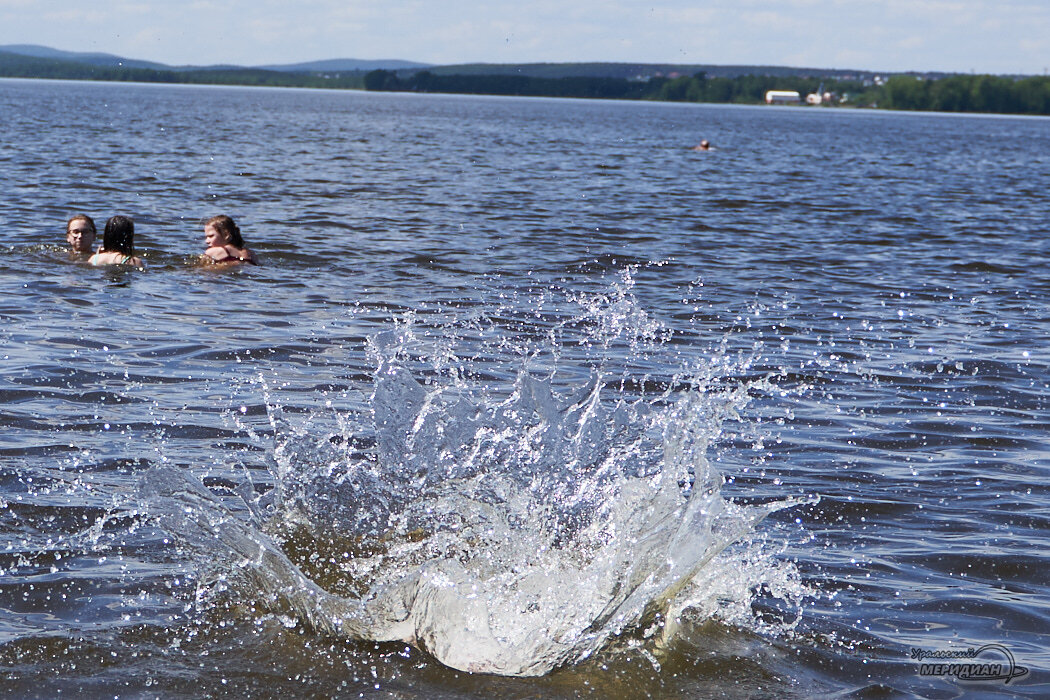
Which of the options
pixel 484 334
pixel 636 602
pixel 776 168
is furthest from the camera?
pixel 776 168

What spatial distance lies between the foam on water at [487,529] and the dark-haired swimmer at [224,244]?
6.48 m

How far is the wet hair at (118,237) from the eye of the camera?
527 inches

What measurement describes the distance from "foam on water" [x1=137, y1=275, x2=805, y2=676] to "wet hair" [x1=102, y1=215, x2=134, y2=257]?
6.89 m

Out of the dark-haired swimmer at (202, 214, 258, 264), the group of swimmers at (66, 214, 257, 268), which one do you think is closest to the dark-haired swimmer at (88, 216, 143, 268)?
the group of swimmers at (66, 214, 257, 268)

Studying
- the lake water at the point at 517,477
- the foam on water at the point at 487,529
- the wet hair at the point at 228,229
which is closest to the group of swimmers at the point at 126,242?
the wet hair at the point at 228,229

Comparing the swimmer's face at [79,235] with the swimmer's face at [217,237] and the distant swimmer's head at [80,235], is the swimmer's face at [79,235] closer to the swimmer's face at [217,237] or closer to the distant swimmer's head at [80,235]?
the distant swimmer's head at [80,235]

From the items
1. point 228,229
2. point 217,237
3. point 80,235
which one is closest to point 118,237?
point 80,235

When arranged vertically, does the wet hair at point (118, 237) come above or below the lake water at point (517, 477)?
above

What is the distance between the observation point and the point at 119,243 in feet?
44.0

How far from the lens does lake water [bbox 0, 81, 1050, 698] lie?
14.9 ft

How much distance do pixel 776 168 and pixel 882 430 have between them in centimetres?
3225

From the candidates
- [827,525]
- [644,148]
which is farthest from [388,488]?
[644,148]

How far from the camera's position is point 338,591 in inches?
202

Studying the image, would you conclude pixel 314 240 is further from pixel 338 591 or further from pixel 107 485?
pixel 338 591
